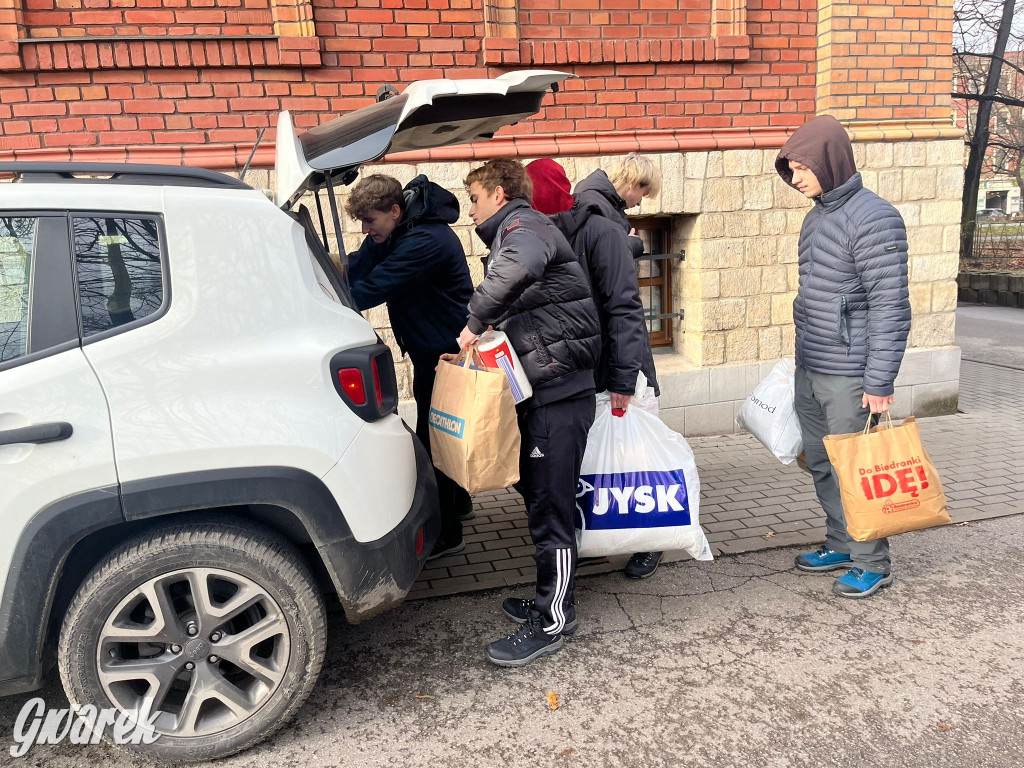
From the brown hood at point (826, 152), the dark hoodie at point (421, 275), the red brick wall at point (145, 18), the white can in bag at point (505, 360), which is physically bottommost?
the white can in bag at point (505, 360)

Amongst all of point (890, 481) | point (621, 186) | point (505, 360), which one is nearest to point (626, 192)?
point (621, 186)

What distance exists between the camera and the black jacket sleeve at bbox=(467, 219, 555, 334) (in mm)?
2840

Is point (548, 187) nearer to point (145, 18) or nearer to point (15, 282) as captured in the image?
point (15, 282)

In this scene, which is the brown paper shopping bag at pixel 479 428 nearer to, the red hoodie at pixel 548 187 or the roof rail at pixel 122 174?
the red hoodie at pixel 548 187

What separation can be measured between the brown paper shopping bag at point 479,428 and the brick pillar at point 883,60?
15.3 feet

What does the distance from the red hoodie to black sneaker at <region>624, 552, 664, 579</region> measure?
1688 millimetres

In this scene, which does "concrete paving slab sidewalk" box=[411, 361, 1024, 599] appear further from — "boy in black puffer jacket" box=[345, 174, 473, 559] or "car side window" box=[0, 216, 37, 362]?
"car side window" box=[0, 216, 37, 362]

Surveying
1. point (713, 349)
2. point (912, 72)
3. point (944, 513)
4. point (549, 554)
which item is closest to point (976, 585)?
point (944, 513)

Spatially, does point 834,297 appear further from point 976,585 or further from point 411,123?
point 411,123

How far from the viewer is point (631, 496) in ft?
10.9

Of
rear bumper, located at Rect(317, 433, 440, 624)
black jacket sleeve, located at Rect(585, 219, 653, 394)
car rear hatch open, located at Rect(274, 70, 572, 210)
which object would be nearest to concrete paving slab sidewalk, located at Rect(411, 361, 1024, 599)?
rear bumper, located at Rect(317, 433, 440, 624)

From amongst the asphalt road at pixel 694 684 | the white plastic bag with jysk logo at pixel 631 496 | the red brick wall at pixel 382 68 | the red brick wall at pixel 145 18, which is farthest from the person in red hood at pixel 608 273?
the red brick wall at pixel 145 18

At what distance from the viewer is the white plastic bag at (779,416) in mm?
3789

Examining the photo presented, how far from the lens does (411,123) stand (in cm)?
293
